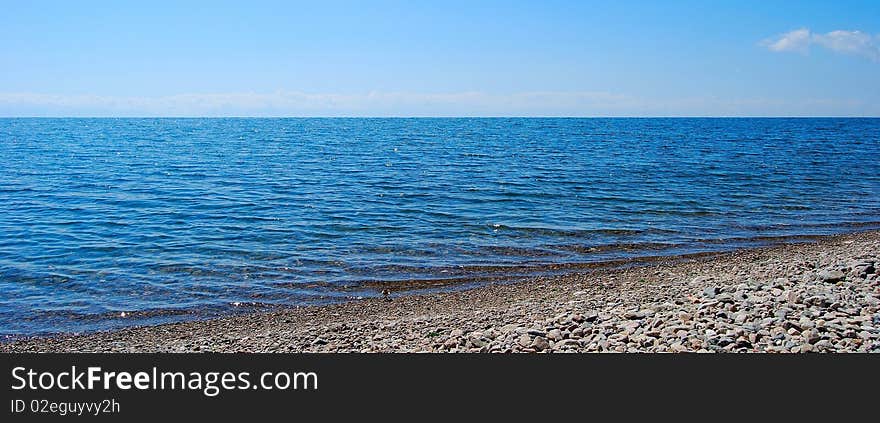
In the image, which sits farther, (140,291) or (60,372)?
(140,291)

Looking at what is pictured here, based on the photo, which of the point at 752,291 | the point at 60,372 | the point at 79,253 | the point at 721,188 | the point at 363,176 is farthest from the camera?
the point at 363,176

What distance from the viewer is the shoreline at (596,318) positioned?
28.1 feet

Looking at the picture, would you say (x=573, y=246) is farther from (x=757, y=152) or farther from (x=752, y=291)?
(x=757, y=152)

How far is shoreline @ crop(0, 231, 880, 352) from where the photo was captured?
28.1 ft

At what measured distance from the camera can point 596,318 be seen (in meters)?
10.1

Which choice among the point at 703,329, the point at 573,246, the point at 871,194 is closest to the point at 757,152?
the point at 871,194

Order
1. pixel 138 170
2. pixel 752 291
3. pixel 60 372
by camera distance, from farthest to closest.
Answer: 1. pixel 138 170
2. pixel 752 291
3. pixel 60 372

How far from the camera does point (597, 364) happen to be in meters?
6.77

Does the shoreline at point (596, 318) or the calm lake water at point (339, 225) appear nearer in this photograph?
the shoreline at point (596, 318)

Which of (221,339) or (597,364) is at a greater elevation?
(597,364)

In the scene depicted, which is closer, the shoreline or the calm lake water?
the shoreline

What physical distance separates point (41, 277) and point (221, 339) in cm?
696

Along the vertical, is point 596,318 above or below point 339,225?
above

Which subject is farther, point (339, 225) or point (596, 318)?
point (339, 225)
